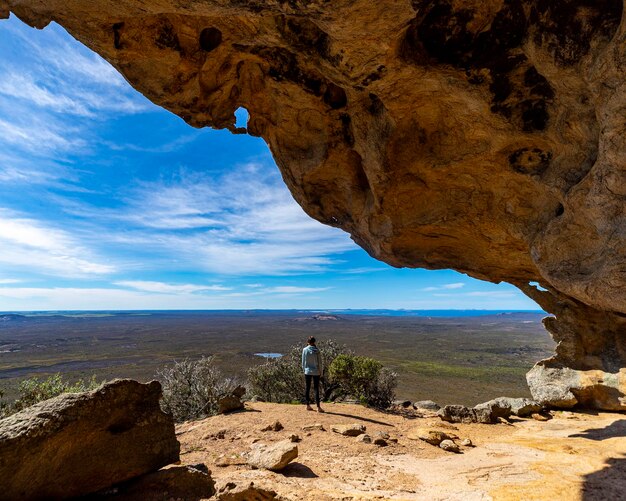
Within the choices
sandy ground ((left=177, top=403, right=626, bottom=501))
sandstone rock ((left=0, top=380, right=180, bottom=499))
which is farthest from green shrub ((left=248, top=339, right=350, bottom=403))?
sandstone rock ((left=0, top=380, right=180, bottom=499))

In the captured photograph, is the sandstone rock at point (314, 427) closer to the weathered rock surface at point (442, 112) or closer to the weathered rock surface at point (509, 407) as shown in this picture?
the weathered rock surface at point (509, 407)

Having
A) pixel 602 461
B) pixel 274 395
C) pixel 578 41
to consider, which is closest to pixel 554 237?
pixel 578 41

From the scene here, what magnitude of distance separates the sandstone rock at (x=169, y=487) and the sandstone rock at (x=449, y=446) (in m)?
6.75

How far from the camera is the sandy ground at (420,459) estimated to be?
6.63 meters

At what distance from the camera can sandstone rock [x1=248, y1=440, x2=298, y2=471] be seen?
23.6 ft

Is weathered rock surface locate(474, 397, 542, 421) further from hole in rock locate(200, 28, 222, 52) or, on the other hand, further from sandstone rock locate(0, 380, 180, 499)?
hole in rock locate(200, 28, 222, 52)

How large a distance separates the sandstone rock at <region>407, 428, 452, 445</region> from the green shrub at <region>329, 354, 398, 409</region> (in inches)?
220

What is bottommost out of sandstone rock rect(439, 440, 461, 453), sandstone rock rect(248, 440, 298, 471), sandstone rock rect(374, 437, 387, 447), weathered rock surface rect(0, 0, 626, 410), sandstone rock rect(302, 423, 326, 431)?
sandstone rock rect(439, 440, 461, 453)

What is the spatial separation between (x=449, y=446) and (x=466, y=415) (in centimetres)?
395

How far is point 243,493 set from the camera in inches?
207

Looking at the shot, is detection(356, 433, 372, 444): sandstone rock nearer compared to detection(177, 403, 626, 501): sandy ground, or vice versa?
detection(177, 403, 626, 501): sandy ground

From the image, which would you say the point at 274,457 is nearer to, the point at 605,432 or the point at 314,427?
the point at 314,427

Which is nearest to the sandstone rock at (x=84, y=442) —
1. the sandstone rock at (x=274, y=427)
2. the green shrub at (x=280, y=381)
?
the sandstone rock at (x=274, y=427)

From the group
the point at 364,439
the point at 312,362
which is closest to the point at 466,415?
the point at 364,439
